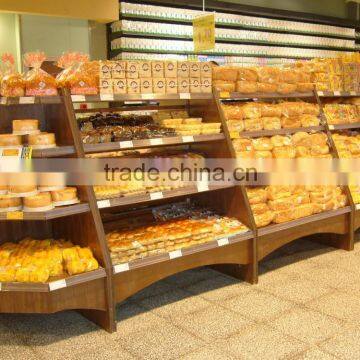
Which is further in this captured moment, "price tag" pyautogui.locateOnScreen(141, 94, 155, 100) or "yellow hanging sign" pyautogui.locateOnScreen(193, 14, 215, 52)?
"yellow hanging sign" pyautogui.locateOnScreen(193, 14, 215, 52)

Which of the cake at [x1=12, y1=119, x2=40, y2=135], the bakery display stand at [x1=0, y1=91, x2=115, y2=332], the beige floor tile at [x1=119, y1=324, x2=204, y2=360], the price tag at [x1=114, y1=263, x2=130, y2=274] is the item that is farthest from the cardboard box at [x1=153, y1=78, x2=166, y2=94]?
the beige floor tile at [x1=119, y1=324, x2=204, y2=360]

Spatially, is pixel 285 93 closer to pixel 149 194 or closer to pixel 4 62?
pixel 149 194

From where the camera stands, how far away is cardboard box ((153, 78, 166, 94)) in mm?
3658

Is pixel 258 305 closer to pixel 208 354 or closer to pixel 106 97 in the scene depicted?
pixel 208 354

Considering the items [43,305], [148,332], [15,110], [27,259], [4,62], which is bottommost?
[148,332]

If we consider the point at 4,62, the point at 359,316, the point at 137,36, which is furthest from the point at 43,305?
the point at 137,36

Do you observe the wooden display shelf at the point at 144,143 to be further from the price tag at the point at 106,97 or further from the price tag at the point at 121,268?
the price tag at the point at 121,268

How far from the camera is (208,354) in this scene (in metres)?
2.90

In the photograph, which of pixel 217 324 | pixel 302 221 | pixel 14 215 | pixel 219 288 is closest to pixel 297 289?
pixel 219 288

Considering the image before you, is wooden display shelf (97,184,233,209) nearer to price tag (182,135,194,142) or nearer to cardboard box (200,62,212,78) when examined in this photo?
price tag (182,135,194,142)

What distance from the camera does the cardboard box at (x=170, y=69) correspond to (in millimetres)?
3705

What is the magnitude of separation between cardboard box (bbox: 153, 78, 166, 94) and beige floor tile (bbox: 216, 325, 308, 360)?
72.3 inches

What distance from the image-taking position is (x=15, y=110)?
11.5ft

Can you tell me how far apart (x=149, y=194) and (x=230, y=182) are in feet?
2.57
